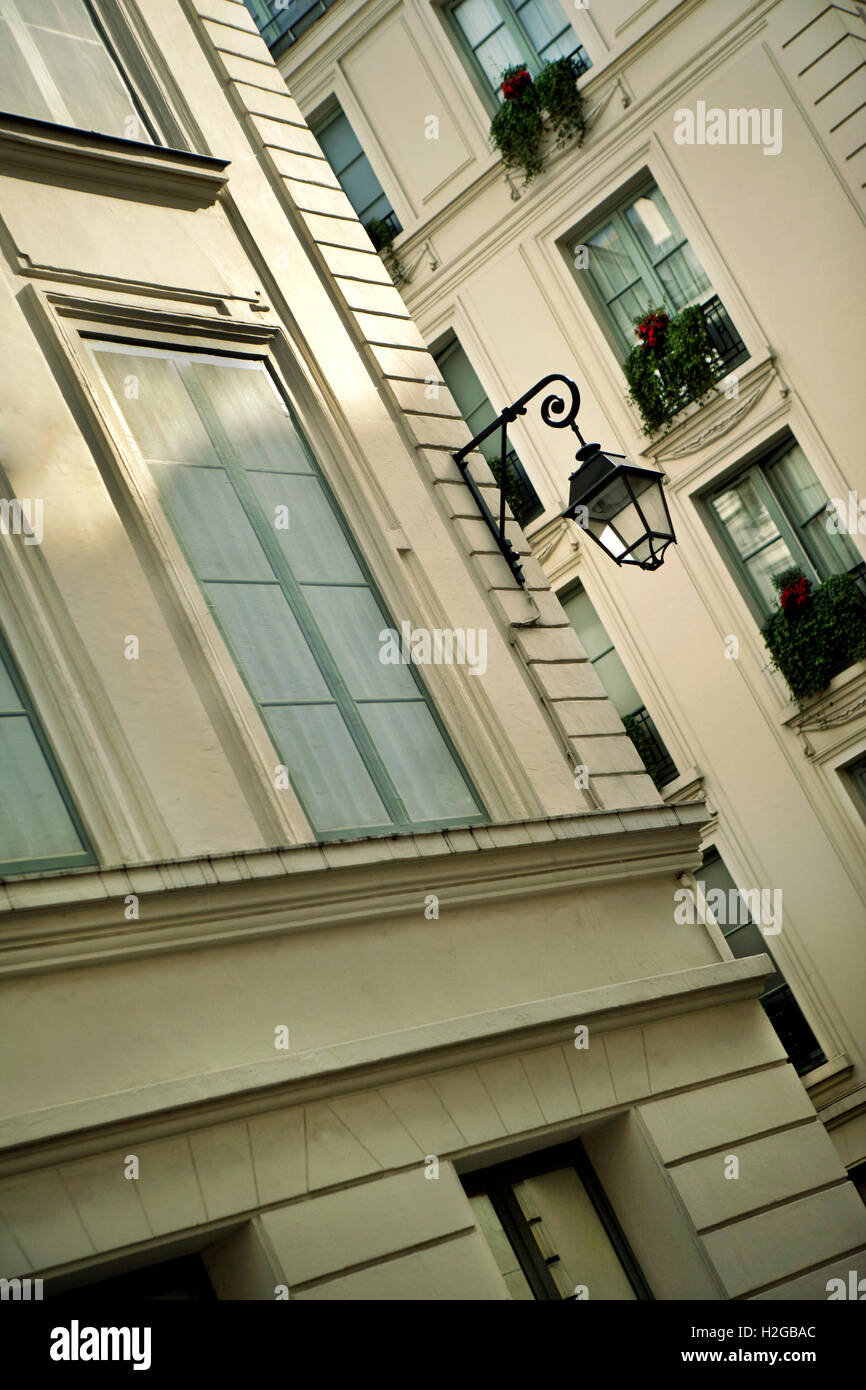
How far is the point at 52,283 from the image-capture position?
7695 millimetres

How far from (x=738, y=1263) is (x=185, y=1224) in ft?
9.39

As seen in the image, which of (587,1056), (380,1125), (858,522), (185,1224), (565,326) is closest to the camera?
(185,1224)

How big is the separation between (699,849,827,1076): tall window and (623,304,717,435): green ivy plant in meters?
5.31

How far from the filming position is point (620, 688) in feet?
58.9

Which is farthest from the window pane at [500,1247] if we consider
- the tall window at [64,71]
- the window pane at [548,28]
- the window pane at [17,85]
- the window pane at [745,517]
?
the window pane at [548,28]

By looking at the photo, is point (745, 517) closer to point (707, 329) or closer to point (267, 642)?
point (707, 329)

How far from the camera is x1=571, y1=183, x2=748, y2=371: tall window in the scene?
16734 mm

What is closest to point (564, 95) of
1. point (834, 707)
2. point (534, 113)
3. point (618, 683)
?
point (534, 113)

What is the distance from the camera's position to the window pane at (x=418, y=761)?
746cm

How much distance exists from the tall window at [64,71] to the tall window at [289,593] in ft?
6.14

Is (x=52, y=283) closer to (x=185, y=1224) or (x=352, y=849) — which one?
(x=352, y=849)

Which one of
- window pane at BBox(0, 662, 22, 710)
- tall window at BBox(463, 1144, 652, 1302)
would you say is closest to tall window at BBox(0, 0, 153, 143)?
window pane at BBox(0, 662, 22, 710)

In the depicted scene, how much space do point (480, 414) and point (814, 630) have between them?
5.85 meters
